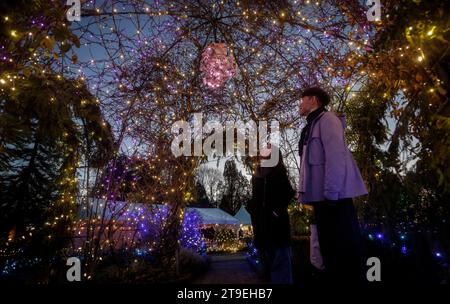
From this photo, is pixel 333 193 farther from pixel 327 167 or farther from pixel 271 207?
pixel 271 207

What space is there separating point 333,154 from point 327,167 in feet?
0.36

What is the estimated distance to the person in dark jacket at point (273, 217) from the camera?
2.95 metres

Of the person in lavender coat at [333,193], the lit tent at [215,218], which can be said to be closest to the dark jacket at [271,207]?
the person in lavender coat at [333,193]

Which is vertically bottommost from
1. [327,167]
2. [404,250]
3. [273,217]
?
[404,250]

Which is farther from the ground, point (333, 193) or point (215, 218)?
point (333, 193)

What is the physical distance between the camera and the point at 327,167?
210cm

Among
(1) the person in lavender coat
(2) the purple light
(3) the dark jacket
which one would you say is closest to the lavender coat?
(1) the person in lavender coat

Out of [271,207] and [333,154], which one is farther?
[271,207]

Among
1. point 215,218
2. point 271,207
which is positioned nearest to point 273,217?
point 271,207

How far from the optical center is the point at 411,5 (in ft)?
6.37

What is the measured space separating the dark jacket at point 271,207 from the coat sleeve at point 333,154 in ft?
3.23

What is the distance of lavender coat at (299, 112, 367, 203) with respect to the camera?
2.04 m

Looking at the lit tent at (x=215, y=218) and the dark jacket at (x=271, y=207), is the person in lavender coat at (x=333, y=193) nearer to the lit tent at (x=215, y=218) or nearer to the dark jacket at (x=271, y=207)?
the dark jacket at (x=271, y=207)
